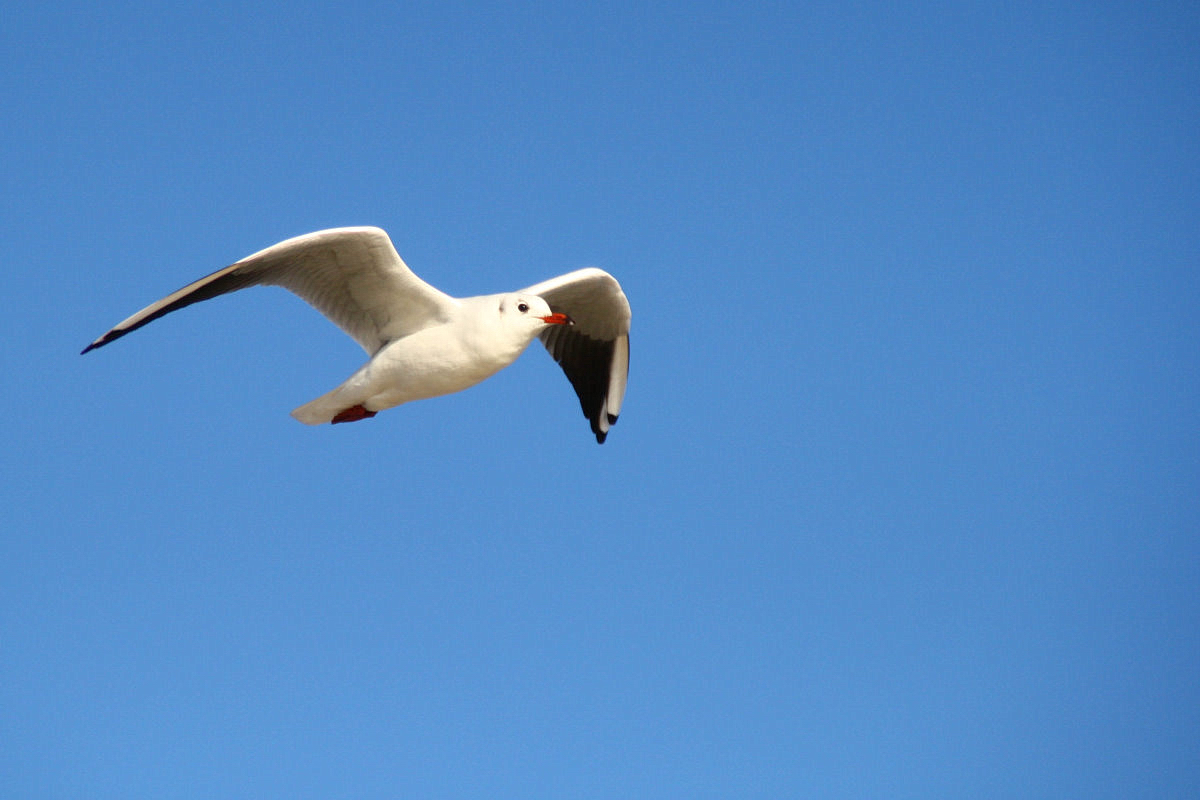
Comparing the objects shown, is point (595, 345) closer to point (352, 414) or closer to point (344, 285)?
point (352, 414)

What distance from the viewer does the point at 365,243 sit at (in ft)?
32.0

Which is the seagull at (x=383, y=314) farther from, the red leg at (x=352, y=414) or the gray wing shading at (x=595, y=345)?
the gray wing shading at (x=595, y=345)

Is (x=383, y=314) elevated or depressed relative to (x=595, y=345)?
depressed

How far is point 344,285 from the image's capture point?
10281 millimetres

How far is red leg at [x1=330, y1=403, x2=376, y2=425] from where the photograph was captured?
34.9 feet

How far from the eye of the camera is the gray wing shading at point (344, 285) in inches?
378

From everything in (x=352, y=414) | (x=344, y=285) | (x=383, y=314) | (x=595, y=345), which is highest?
(x=595, y=345)

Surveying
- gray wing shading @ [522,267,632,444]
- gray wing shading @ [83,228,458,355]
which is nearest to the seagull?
gray wing shading @ [83,228,458,355]

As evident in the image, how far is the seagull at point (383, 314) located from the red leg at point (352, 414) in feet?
0.03

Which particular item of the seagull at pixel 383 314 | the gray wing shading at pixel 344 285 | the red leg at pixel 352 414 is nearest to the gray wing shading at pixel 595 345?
the seagull at pixel 383 314

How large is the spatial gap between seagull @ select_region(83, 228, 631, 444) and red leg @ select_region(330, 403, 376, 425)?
10 mm

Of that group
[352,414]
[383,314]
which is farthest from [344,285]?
[352,414]

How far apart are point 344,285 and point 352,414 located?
41.9 inches

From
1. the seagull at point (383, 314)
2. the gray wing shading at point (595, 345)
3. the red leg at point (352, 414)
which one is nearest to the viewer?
the seagull at point (383, 314)
